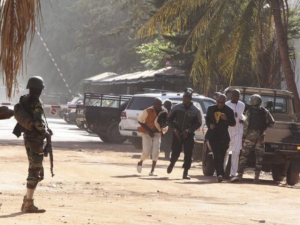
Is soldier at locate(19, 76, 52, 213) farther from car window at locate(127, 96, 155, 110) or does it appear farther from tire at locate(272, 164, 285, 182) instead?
car window at locate(127, 96, 155, 110)

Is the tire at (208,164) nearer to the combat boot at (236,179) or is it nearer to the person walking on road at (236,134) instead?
the person walking on road at (236,134)

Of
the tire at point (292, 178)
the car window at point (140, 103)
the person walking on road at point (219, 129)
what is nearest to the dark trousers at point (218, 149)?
the person walking on road at point (219, 129)

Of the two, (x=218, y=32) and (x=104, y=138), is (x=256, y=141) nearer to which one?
(x=218, y=32)

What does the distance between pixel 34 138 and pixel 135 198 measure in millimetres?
2993

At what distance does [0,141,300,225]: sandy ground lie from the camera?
11.2 metres

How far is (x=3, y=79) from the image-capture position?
701 cm

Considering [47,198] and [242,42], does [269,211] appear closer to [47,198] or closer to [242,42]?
[47,198]

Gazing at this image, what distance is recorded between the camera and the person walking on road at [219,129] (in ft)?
59.8

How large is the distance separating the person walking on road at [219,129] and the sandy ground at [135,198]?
424 mm

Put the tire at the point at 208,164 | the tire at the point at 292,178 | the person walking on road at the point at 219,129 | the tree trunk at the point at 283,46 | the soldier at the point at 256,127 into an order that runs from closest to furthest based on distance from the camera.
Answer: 1. the person walking on road at the point at 219,129
2. the soldier at the point at 256,127
3. the tire at the point at 292,178
4. the tire at the point at 208,164
5. the tree trunk at the point at 283,46

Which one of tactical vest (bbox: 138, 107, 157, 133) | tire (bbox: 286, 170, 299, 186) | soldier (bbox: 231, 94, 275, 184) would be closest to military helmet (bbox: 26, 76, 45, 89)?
soldier (bbox: 231, 94, 275, 184)

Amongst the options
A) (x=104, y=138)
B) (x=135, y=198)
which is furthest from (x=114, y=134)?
(x=135, y=198)

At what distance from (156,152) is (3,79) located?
12862 millimetres

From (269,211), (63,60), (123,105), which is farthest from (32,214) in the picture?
(63,60)
